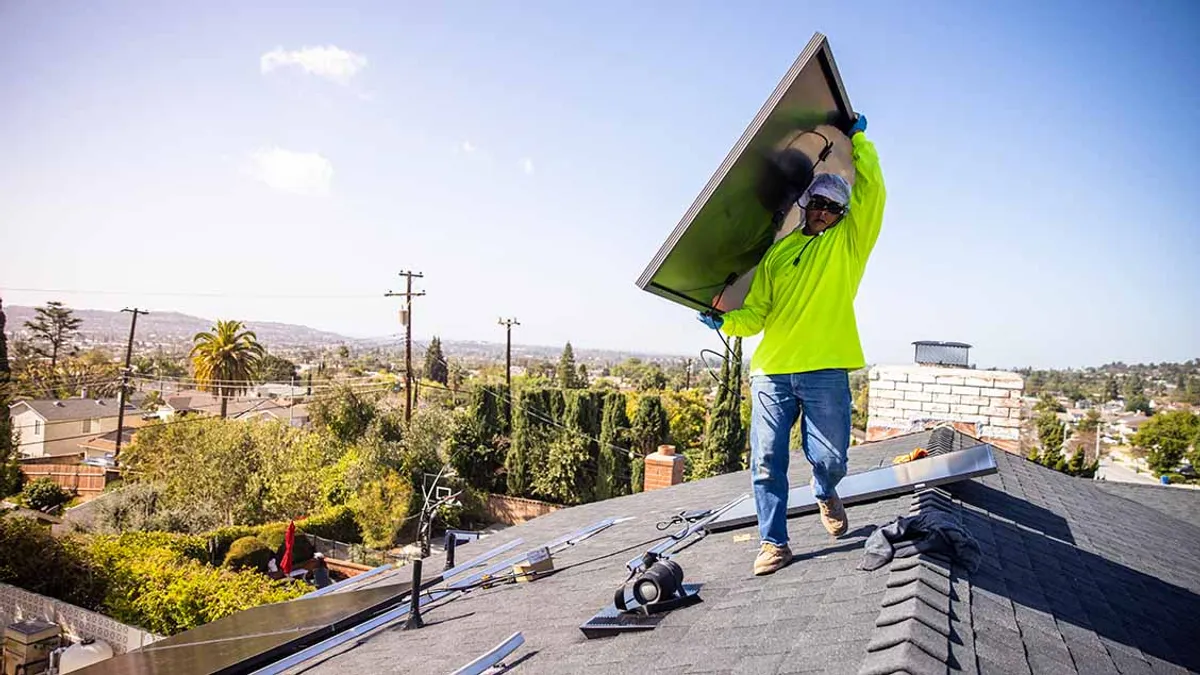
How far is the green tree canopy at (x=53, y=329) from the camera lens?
45031 millimetres

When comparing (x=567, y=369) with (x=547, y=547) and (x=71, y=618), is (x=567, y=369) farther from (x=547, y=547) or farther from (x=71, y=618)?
(x=547, y=547)

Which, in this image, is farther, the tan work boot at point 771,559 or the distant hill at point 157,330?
the distant hill at point 157,330

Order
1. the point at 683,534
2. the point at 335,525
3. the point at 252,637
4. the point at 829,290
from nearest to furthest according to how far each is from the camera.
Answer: the point at 829,290
the point at 252,637
the point at 683,534
the point at 335,525

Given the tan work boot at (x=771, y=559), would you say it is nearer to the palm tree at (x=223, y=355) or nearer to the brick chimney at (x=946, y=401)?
the brick chimney at (x=946, y=401)

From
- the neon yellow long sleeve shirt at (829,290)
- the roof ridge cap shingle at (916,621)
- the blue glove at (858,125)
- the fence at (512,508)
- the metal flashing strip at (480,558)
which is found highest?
the blue glove at (858,125)

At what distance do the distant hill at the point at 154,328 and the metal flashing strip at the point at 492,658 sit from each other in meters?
30.4

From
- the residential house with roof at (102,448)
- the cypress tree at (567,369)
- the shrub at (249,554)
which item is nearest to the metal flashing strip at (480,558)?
the shrub at (249,554)

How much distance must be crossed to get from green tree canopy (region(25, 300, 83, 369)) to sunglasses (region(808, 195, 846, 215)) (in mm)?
56624

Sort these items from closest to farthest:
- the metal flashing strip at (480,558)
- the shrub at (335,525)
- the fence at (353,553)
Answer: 1. the metal flashing strip at (480,558)
2. the fence at (353,553)
3. the shrub at (335,525)

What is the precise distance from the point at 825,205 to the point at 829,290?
0.34 meters

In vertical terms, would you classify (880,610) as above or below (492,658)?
above

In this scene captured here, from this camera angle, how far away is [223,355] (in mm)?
33812

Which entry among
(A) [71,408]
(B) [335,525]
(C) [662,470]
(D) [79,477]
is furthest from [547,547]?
(A) [71,408]

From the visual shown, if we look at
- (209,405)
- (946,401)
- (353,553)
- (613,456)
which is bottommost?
(353,553)
